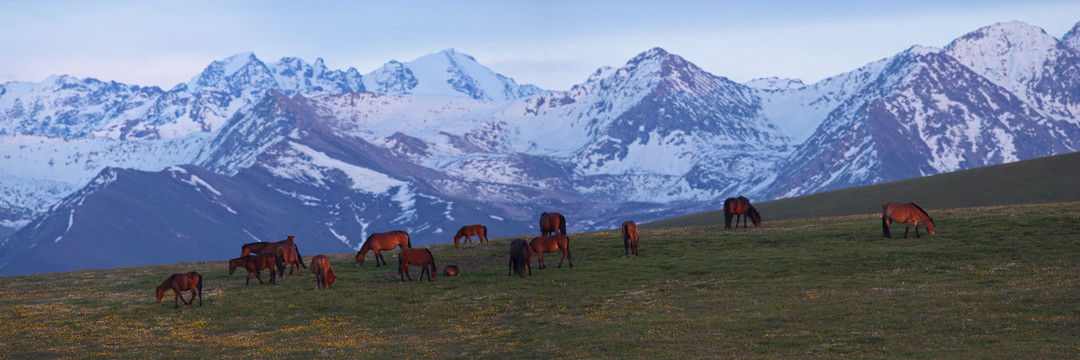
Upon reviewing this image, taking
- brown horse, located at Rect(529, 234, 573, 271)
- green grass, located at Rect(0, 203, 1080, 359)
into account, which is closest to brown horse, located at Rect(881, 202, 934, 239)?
green grass, located at Rect(0, 203, 1080, 359)

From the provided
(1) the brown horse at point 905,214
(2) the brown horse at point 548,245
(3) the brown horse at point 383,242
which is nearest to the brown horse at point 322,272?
(3) the brown horse at point 383,242

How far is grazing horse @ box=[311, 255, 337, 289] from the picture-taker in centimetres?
5062

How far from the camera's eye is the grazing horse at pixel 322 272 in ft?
166

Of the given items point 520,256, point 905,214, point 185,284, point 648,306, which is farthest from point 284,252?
point 905,214

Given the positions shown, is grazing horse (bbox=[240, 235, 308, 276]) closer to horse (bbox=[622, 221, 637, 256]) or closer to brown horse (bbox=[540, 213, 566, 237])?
brown horse (bbox=[540, 213, 566, 237])

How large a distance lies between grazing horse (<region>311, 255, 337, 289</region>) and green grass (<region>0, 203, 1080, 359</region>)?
0.52 meters

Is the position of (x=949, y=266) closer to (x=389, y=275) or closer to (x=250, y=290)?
(x=389, y=275)

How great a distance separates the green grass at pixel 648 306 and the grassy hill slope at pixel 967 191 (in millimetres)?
71517

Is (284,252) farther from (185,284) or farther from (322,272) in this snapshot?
(185,284)

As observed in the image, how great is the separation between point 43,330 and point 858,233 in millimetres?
42491

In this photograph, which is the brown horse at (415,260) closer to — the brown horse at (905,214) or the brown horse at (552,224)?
the brown horse at (552,224)

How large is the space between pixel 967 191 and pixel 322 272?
10699cm

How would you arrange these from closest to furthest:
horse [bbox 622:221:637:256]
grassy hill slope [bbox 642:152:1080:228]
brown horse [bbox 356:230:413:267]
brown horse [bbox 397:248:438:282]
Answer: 1. brown horse [bbox 397:248:438:282]
2. horse [bbox 622:221:637:256]
3. brown horse [bbox 356:230:413:267]
4. grassy hill slope [bbox 642:152:1080:228]

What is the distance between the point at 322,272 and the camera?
51000 mm
